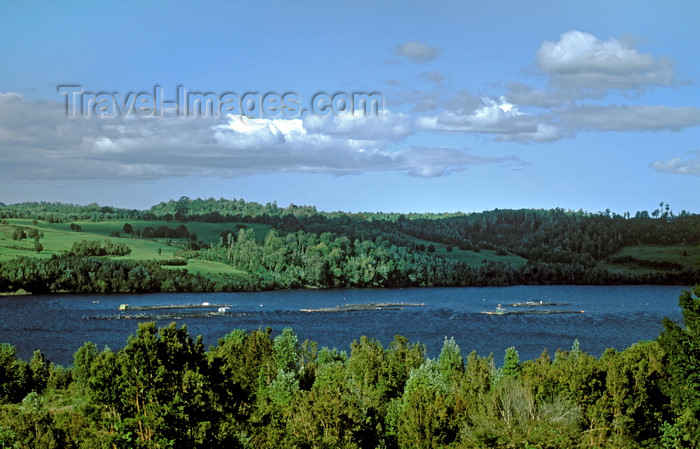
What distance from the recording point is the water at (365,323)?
386ft

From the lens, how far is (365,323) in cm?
14538

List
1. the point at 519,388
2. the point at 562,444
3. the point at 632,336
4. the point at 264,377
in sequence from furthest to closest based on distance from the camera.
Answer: the point at 632,336 < the point at 264,377 < the point at 519,388 < the point at 562,444

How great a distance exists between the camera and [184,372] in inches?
1383

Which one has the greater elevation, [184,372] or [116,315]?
[184,372]

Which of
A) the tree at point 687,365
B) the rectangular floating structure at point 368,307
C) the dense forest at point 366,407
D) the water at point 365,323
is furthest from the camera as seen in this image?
the rectangular floating structure at point 368,307

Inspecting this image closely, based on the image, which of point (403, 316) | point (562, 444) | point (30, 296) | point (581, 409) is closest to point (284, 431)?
point (562, 444)

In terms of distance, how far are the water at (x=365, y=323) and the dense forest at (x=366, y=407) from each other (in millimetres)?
49865

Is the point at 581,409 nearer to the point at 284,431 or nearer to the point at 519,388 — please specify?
the point at 519,388

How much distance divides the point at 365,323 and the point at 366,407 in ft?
335

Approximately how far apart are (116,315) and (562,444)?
131 meters

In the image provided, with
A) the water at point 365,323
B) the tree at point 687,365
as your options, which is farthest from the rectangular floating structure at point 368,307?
the tree at point 687,365

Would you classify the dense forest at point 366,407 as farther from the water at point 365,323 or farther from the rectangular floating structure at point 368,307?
the rectangular floating structure at point 368,307

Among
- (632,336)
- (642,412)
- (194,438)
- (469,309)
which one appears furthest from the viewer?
(469,309)

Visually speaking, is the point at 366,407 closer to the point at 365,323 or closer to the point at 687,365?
the point at 687,365
